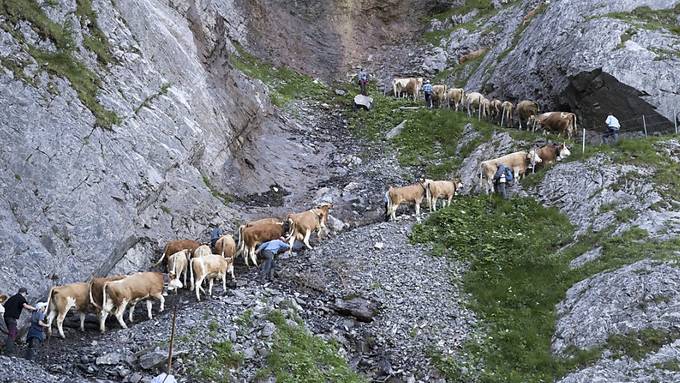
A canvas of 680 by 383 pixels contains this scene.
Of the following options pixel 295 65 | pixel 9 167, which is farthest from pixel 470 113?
pixel 9 167

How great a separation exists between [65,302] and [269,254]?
666 cm

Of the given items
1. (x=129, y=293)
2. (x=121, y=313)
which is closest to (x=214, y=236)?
(x=129, y=293)

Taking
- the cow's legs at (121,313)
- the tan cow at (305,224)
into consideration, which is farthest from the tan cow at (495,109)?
the cow's legs at (121,313)

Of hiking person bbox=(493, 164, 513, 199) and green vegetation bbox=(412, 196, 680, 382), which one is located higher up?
hiking person bbox=(493, 164, 513, 199)

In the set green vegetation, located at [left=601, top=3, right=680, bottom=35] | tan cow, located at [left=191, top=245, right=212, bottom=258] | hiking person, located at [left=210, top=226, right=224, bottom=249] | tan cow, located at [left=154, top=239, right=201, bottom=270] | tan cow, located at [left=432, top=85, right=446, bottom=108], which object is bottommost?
hiking person, located at [left=210, top=226, right=224, bottom=249]

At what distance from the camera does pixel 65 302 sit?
21.0 meters

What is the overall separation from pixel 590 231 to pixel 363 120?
19.9 metres

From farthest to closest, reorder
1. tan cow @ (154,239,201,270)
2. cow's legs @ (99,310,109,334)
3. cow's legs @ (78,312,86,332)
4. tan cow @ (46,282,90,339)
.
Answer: tan cow @ (154,239,201,270) → cow's legs @ (78,312,86,332) → cow's legs @ (99,310,109,334) → tan cow @ (46,282,90,339)

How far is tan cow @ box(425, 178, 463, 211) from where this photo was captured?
102 ft

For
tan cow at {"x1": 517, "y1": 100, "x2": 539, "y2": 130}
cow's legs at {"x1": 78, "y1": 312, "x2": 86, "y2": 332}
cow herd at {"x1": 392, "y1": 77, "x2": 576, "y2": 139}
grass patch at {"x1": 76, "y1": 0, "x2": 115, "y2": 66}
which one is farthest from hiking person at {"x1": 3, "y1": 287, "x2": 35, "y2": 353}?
tan cow at {"x1": 517, "y1": 100, "x2": 539, "y2": 130}

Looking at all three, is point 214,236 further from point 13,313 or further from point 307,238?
point 13,313

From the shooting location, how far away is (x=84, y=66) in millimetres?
29828

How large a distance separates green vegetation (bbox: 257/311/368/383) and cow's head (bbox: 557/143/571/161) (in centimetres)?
1451

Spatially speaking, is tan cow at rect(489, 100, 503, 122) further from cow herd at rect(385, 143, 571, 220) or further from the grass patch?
the grass patch
